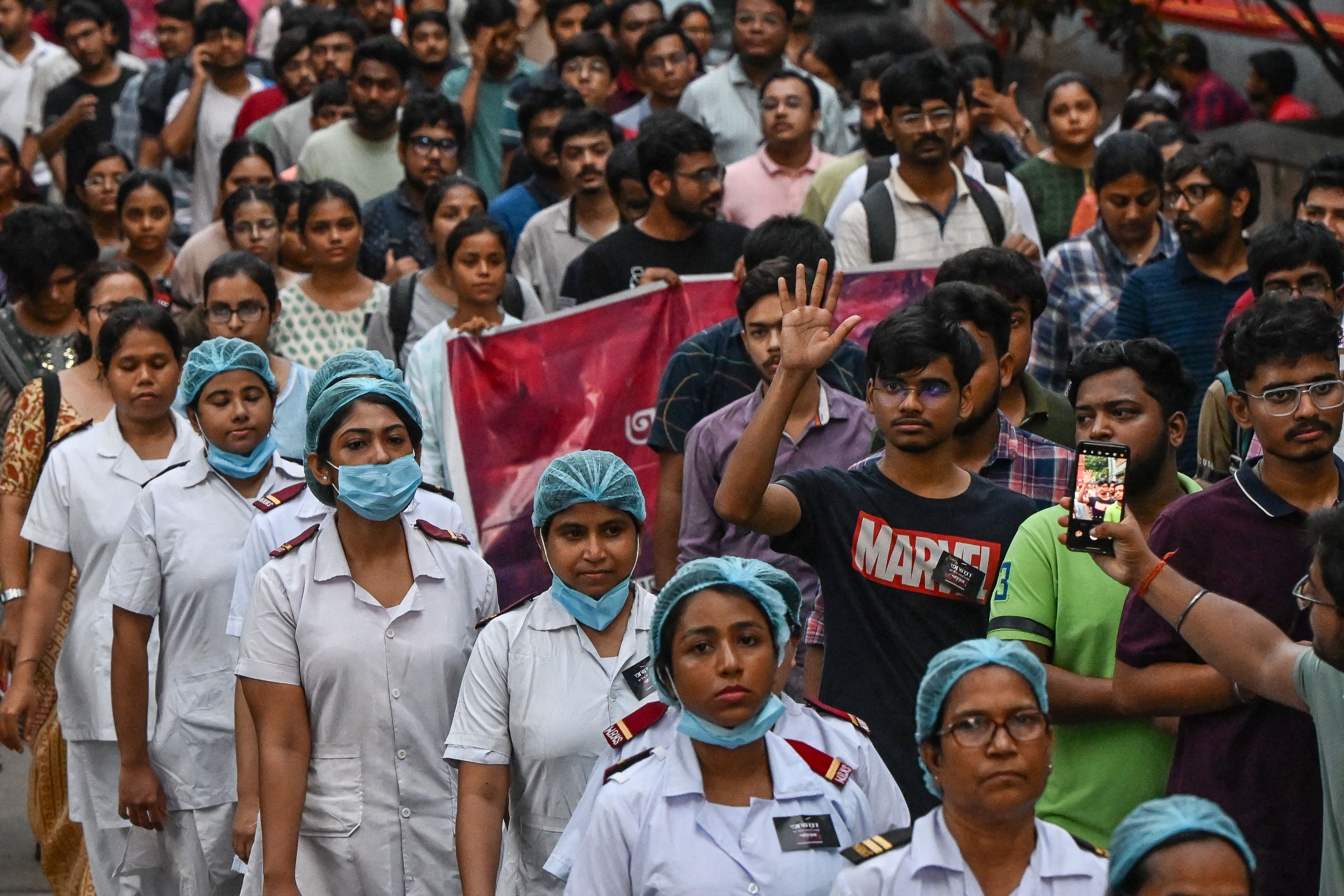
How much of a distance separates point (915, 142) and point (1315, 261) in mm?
2384

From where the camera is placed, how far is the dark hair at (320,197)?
848 cm

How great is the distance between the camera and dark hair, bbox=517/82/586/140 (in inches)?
401

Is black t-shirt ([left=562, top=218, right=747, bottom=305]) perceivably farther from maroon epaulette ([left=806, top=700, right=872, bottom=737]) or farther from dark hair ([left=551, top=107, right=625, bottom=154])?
maroon epaulette ([left=806, top=700, right=872, bottom=737])

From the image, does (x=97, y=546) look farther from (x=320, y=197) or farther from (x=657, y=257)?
(x=657, y=257)

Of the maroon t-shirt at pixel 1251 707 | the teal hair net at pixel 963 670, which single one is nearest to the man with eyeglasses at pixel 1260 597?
the maroon t-shirt at pixel 1251 707

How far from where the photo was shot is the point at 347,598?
5.29 m

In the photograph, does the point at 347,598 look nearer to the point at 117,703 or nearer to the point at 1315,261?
the point at 117,703

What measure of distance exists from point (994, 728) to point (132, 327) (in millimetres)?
3822

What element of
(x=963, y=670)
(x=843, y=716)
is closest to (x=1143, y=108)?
(x=843, y=716)

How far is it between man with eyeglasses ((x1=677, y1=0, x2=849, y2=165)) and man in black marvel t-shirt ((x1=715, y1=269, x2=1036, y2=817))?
19.7ft

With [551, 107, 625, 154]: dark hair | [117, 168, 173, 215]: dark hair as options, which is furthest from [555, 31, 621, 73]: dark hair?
[117, 168, 173, 215]: dark hair

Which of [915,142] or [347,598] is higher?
[915,142]

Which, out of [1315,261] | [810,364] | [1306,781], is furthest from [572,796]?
[1315,261]

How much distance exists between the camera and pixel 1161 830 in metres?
3.44
